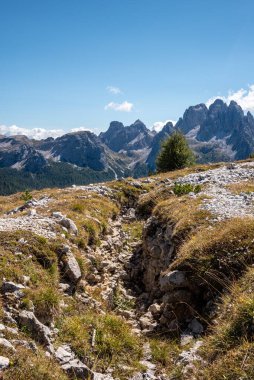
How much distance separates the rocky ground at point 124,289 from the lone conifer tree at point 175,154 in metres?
35.4

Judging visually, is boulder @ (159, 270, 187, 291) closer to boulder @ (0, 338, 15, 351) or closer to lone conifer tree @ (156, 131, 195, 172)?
boulder @ (0, 338, 15, 351)

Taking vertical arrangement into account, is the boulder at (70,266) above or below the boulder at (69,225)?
below

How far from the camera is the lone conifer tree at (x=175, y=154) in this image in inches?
2352

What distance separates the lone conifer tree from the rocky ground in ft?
116

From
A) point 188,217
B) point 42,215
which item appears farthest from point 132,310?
point 42,215

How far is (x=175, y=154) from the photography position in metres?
59.7

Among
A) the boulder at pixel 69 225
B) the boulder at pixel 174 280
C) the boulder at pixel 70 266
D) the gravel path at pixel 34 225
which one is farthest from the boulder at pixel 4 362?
the boulder at pixel 69 225

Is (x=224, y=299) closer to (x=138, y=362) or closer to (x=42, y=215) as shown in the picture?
(x=138, y=362)

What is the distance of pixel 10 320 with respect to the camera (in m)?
8.87

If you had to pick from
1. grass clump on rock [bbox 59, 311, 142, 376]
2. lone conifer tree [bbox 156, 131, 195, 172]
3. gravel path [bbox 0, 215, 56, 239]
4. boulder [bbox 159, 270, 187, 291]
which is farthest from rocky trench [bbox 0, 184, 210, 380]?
lone conifer tree [bbox 156, 131, 195, 172]

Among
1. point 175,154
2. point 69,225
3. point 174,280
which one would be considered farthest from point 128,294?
point 175,154

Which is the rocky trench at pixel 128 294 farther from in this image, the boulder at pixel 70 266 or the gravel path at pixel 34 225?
the gravel path at pixel 34 225

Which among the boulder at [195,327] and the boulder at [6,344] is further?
Result: the boulder at [195,327]

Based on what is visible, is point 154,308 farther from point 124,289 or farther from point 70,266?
point 70,266
